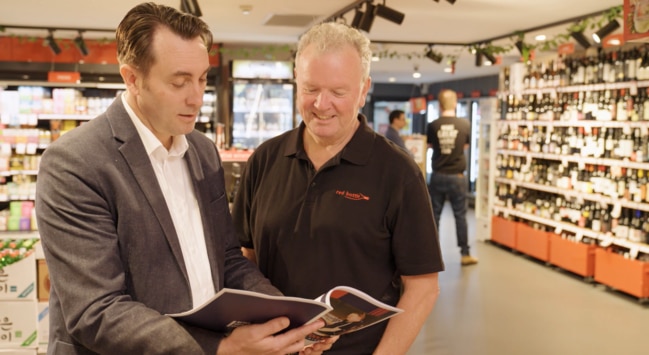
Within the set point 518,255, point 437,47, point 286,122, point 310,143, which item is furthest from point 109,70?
point 310,143

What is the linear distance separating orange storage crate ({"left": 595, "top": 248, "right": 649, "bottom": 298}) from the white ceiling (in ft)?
8.55

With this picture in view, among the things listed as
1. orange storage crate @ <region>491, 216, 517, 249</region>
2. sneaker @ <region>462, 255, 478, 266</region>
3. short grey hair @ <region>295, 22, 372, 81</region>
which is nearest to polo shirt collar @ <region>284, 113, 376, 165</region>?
short grey hair @ <region>295, 22, 372, 81</region>

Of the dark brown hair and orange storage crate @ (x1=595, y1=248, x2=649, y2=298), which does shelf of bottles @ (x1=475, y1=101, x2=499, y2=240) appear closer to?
orange storage crate @ (x1=595, y1=248, x2=649, y2=298)

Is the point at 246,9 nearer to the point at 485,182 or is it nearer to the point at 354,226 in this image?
the point at 485,182

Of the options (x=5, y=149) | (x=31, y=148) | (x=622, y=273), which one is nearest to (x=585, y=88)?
(x=622, y=273)

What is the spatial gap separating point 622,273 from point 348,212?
5.93 meters

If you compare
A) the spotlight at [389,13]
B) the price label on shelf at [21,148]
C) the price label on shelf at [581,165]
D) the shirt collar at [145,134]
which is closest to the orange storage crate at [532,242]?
the price label on shelf at [581,165]

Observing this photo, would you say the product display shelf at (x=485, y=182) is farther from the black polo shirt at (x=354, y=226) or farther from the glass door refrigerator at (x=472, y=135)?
the black polo shirt at (x=354, y=226)

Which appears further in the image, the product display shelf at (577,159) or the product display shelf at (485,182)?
the product display shelf at (485,182)

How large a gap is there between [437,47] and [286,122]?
2.91 meters

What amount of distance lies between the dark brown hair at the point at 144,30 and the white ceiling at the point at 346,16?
5702 mm

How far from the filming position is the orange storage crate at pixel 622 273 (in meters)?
6.73

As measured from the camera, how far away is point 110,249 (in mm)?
1474

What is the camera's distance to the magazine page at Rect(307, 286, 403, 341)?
5.06 feet
